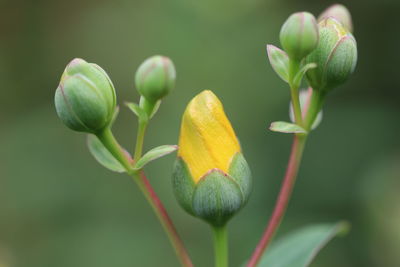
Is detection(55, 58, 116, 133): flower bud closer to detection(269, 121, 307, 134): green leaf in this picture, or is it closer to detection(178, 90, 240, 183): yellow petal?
detection(178, 90, 240, 183): yellow petal

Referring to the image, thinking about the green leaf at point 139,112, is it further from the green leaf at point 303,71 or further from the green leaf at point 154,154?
the green leaf at point 303,71

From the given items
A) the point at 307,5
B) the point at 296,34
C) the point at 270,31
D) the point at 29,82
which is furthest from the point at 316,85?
the point at 29,82

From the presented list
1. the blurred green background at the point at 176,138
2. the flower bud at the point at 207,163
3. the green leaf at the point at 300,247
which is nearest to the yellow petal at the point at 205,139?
the flower bud at the point at 207,163

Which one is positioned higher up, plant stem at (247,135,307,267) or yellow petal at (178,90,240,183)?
yellow petal at (178,90,240,183)

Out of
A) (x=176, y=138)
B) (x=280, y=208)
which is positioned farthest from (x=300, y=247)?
(x=176, y=138)

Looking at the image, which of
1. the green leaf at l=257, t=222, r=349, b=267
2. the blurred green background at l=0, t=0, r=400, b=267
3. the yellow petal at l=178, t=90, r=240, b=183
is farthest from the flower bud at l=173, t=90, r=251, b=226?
the blurred green background at l=0, t=0, r=400, b=267

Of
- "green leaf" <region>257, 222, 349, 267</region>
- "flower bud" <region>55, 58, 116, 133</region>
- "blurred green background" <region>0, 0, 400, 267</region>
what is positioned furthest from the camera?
"blurred green background" <region>0, 0, 400, 267</region>

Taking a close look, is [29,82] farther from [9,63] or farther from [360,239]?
[360,239]
